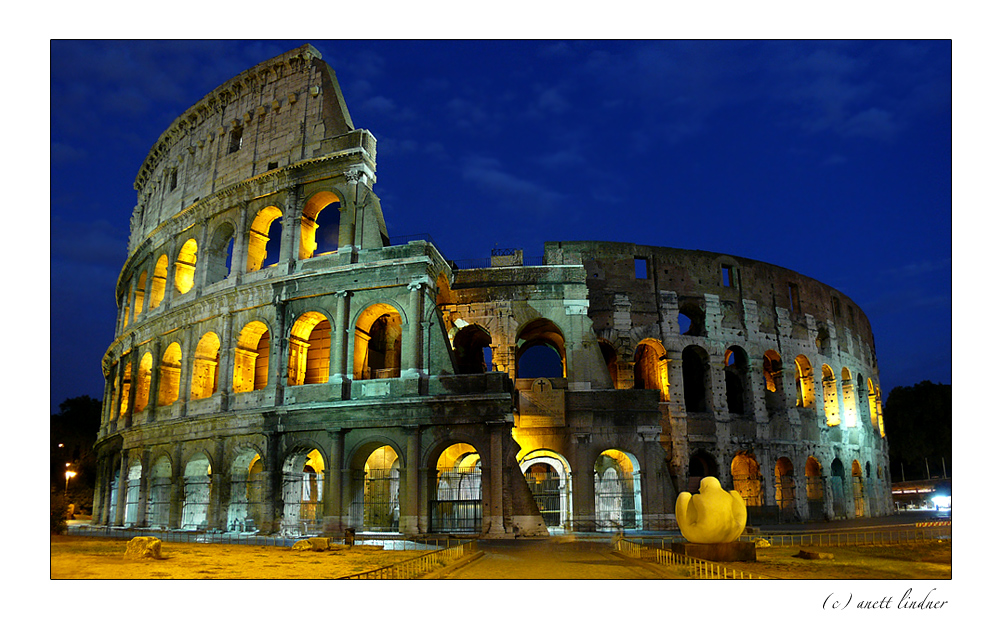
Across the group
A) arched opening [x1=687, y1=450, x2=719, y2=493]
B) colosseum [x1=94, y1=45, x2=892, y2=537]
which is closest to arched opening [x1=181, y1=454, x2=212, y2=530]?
colosseum [x1=94, y1=45, x2=892, y2=537]

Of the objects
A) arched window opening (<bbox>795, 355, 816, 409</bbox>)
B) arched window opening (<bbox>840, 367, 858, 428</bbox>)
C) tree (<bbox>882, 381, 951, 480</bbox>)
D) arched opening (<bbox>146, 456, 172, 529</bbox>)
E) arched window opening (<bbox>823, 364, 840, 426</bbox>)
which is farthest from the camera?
tree (<bbox>882, 381, 951, 480</bbox>)

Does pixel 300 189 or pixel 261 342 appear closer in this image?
pixel 300 189

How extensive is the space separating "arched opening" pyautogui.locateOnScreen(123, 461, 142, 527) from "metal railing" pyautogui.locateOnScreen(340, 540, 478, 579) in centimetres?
1653

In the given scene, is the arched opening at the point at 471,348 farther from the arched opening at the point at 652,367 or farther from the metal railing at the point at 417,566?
the metal railing at the point at 417,566

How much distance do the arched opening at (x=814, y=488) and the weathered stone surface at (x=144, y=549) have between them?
2432cm

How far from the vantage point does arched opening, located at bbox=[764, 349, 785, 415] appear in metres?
28.8

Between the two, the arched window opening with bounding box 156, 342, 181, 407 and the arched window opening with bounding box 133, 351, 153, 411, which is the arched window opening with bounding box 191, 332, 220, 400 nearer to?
the arched window opening with bounding box 156, 342, 181, 407

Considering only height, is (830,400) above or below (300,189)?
below

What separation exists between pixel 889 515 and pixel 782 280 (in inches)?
502

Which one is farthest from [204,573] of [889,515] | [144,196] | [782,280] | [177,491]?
[889,515]

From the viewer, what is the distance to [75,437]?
40688 millimetres

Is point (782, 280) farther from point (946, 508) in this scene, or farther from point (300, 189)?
point (300, 189)

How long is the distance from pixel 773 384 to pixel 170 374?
25.0m

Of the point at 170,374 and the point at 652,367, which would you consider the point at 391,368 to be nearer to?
the point at 170,374
